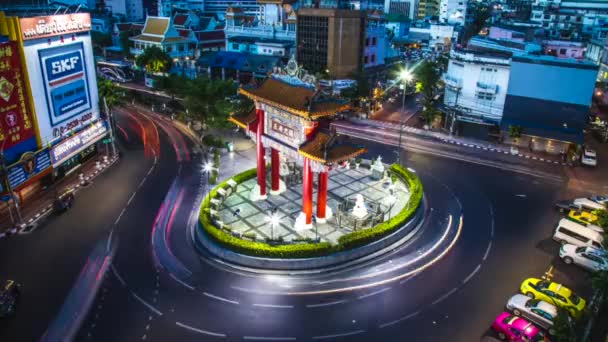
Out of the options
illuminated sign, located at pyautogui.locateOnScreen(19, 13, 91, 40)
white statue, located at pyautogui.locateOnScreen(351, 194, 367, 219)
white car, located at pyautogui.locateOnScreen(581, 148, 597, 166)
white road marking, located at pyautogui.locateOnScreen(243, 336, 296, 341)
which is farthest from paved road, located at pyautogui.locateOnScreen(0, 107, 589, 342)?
illuminated sign, located at pyautogui.locateOnScreen(19, 13, 91, 40)

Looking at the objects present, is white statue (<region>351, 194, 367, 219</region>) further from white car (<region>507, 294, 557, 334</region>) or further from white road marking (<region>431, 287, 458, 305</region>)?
white car (<region>507, 294, 557, 334</region>)

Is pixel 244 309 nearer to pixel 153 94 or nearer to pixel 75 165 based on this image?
pixel 75 165

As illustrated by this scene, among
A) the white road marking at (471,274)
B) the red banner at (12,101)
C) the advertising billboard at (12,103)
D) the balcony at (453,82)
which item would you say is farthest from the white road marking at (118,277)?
the balcony at (453,82)

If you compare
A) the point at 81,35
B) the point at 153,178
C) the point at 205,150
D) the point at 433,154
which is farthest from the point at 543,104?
the point at 81,35

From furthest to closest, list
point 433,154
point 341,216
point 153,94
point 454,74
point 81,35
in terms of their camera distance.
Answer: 1. point 153,94
2. point 454,74
3. point 433,154
4. point 81,35
5. point 341,216

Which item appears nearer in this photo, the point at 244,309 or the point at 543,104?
the point at 244,309

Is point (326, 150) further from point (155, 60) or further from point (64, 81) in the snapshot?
point (155, 60)

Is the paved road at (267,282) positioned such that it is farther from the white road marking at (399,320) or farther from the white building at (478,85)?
the white building at (478,85)
